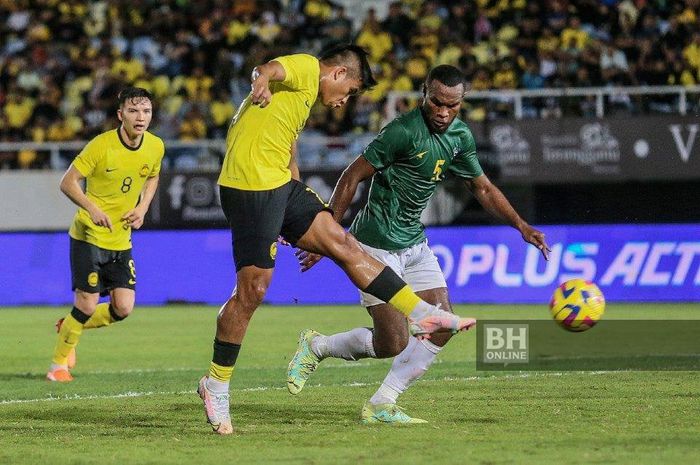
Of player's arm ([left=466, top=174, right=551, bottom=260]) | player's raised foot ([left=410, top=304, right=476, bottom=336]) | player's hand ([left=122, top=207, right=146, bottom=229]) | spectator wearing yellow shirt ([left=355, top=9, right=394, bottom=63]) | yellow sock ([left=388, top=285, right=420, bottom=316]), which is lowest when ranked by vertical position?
player's hand ([left=122, top=207, right=146, bottom=229])

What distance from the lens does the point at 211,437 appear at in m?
7.51

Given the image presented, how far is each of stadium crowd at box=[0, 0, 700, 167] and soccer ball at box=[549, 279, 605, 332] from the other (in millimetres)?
12181

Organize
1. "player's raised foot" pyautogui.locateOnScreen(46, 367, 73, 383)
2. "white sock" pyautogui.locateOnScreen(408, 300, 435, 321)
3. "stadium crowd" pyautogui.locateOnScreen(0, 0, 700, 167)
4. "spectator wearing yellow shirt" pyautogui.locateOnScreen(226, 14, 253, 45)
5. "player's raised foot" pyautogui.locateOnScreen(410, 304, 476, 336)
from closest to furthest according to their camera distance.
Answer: "player's raised foot" pyautogui.locateOnScreen(410, 304, 476, 336) → "white sock" pyautogui.locateOnScreen(408, 300, 435, 321) → "player's raised foot" pyautogui.locateOnScreen(46, 367, 73, 383) → "stadium crowd" pyautogui.locateOnScreen(0, 0, 700, 167) → "spectator wearing yellow shirt" pyautogui.locateOnScreen(226, 14, 253, 45)

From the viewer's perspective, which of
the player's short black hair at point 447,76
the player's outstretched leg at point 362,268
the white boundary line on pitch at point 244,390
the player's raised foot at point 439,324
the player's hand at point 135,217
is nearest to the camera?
the player's raised foot at point 439,324

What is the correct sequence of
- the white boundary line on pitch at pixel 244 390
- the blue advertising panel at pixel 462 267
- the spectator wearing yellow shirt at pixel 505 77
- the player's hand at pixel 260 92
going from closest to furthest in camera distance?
the player's hand at pixel 260 92 < the white boundary line on pitch at pixel 244 390 < the blue advertising panel at pixel 462 267 < the spectator wearing yellow shirt at pixel 505 77

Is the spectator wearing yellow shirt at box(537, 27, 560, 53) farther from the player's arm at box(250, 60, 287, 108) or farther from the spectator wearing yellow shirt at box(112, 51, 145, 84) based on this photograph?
the player's arm at box(250, 60, 287, 108)

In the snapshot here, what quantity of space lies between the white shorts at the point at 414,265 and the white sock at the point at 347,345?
0.83 ft

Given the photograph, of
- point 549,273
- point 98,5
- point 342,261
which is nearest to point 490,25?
point 549,273

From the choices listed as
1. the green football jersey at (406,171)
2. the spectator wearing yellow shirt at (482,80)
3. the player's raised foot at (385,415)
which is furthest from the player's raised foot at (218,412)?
the spectator wearing yellow shirt at (482,80)

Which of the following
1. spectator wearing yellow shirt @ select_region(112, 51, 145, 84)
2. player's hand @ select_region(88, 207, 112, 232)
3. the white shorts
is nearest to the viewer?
the white shorts

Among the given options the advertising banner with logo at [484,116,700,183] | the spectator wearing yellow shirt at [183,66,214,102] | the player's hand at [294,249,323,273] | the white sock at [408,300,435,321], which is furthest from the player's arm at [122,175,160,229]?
the spectator wearing yellow shirt at [183,66,214,102]

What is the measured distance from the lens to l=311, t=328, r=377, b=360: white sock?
8.58 meters

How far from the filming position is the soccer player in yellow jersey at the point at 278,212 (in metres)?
7.52

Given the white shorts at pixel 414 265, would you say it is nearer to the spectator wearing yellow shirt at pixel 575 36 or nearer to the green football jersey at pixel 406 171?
the green football jersey at pixel 406 171
